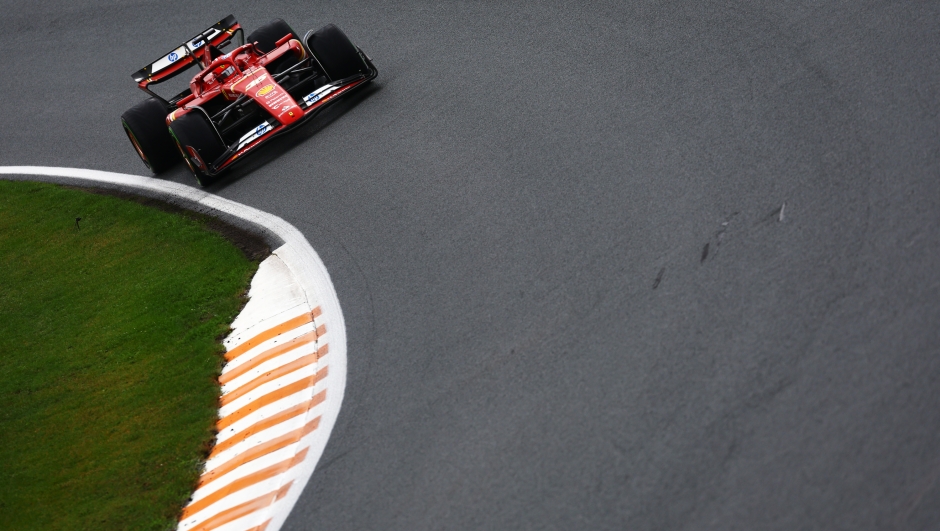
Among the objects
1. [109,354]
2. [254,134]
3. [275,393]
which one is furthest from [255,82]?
[275,393]

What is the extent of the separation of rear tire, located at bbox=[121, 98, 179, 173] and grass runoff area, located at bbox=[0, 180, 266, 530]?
0.61m

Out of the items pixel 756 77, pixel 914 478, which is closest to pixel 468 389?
pixel 914 478

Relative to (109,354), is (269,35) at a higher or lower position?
higher

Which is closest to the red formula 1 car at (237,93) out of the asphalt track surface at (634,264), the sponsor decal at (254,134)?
the sponsor decal at (254,134)

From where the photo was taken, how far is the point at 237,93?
37.6ft

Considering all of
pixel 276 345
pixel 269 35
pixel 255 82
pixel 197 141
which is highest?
pixel 269 35

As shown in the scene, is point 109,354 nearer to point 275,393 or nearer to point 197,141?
point 275,393

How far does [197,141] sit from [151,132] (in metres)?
1.06

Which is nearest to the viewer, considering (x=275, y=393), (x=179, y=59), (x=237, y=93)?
(x=275, y=393)

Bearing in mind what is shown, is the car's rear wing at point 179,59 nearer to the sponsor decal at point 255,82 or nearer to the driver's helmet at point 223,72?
the driver's helmet at point 223,72

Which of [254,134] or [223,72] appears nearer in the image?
[254,134]

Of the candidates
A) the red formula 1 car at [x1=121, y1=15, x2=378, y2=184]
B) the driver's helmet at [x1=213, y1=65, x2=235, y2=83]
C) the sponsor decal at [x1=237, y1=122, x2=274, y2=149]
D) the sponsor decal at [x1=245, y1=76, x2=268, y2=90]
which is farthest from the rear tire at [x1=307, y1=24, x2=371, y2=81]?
the driver's helmet at [x1=213, y1=65, x2=235, y2=83]

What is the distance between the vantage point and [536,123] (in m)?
10.0

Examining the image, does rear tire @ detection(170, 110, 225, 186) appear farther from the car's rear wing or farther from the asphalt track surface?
the car's rear wing
